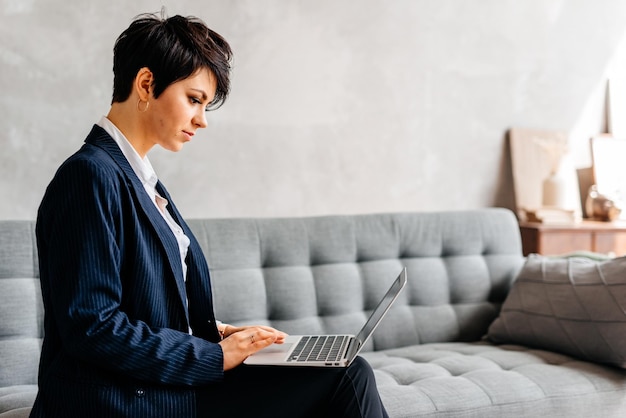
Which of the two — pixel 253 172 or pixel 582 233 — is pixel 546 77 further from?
pixel 253 172

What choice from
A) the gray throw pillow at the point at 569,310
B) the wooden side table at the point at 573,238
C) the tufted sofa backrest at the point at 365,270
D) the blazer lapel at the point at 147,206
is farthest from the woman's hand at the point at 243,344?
the wooden side table at the point at 573,238

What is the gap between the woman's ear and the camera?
1.33 meters

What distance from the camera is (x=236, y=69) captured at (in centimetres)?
257

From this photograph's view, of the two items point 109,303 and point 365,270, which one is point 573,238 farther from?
point 109,303

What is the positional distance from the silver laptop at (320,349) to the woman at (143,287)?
1.0 inches

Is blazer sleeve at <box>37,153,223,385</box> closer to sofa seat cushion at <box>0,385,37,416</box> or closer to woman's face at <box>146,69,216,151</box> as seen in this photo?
woman's face at <box>146,69,216,151</box>

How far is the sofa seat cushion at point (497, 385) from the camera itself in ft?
5.76

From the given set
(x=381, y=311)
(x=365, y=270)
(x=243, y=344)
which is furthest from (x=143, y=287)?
(x=365, y=270)

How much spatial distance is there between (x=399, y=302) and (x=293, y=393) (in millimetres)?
1105

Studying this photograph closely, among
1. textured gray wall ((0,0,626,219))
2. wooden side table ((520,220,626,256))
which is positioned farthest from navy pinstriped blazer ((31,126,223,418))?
wooden side table ((520,220,626,256))

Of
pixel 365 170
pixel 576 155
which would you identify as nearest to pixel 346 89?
pixel 365 170

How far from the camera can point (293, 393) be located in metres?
1.33

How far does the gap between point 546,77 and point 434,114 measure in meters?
0.73

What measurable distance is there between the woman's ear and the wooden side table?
→ 7.05 feet
